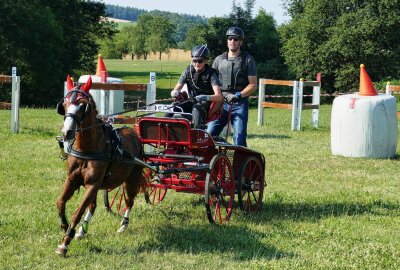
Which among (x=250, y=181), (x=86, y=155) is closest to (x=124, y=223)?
Result: (x=86, y=155)

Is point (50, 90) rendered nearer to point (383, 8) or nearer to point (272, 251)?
point (383, 8)

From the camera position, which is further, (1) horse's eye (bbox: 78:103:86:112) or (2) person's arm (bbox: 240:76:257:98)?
(2) person's arm (bbox: 240:76:257:98)

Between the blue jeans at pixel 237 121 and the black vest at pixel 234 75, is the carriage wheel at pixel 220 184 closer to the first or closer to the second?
the blue jeans at pixel 237 121

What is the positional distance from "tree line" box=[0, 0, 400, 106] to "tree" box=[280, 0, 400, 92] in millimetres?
74

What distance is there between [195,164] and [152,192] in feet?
4.70

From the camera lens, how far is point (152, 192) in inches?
364

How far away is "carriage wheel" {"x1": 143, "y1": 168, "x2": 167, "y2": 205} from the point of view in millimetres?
8516

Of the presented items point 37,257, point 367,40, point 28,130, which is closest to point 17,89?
point 28,130

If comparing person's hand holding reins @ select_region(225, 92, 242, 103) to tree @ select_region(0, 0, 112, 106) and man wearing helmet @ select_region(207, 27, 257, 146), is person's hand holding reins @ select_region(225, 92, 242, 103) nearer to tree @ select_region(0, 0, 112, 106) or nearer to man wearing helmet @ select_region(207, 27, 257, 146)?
man wearing helmet @ select_region(207, 27, 257, 146)

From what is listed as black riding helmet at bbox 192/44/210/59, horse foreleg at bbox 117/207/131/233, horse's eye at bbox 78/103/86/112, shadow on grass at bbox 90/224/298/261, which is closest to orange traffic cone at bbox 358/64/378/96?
black riding helmet at bbox 192/44/210/59

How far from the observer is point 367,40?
5256 centimetres

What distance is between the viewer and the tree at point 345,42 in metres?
52.2

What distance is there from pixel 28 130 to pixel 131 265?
38.1ft

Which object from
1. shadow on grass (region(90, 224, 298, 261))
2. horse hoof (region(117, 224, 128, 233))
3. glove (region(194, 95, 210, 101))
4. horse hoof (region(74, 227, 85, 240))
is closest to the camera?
shadow on grass (region(90, 224, 298, 261))
